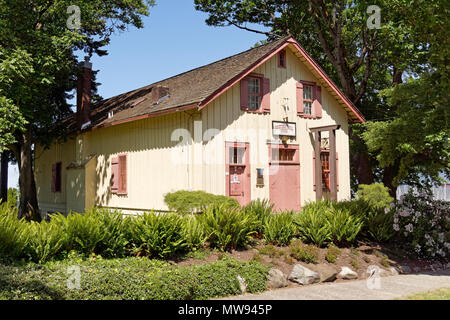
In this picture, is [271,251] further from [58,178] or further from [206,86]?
[58,178]

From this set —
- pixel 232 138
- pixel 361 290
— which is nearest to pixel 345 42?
pixel 232 138

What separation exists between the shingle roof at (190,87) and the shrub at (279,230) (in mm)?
4665

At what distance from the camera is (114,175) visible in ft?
62.6

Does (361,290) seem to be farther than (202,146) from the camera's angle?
No

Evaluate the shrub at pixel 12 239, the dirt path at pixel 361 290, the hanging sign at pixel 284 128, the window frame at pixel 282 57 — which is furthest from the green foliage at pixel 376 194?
the shrub at pixel 12 239

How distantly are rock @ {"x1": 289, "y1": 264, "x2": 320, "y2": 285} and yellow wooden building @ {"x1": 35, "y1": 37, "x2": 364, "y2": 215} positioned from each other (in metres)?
5.59

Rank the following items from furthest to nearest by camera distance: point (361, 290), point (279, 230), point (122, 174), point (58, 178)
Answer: point (58, 178) → point (122, 174) → point (279, 230) → point (361, 290)

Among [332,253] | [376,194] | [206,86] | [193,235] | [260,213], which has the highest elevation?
[206,86]

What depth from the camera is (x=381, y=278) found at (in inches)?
417

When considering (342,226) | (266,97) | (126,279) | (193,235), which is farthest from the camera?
(266,97)

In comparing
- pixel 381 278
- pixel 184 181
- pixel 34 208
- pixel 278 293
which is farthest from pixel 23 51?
pixel 381 278

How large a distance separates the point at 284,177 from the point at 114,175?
728cm

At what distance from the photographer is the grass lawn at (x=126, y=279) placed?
721 cm

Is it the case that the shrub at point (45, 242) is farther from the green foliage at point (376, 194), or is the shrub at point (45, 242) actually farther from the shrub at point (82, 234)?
the green foliage at point (376, 194)
